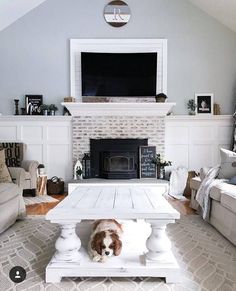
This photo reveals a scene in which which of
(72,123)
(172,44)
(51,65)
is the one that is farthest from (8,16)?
(172,44)

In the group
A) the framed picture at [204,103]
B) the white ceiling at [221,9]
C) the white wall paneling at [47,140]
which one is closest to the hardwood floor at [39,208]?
the white wall paneling at [47,140]

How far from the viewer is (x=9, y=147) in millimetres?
4734

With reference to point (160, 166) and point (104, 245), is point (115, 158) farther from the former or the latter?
point (104, 245)

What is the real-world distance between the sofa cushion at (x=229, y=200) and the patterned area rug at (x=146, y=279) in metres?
0.33

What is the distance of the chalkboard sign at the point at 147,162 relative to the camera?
4.81 m

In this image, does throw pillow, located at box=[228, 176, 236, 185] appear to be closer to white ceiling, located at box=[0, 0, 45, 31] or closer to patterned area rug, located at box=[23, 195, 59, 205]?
patterned area rug, located at box=[23, 195, 59, 205]

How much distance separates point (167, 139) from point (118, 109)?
102 cm

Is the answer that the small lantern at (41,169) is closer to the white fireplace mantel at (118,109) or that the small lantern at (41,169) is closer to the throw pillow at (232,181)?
the white fireplace mantel at (118,109)

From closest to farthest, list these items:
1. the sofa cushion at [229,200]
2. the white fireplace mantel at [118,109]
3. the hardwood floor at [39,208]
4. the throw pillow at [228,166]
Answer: the sofa cushion at [229,200] < the throw pillow at [228,166] < the hardwood floor at [39,208] < the white fireplace mantel at [118,109]

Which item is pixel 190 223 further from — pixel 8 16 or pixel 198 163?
pixel 8 16

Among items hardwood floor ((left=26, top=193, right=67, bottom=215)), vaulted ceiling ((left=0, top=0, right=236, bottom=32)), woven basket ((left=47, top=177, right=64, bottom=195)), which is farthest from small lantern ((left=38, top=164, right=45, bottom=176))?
vaulted ceiling ((left=0, top=0, right=236, bottom=32))

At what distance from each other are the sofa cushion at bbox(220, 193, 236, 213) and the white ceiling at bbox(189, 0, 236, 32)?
124 inches

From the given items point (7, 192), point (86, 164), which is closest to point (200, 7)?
point (86, 164)

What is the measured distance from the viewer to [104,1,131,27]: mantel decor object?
501cm
